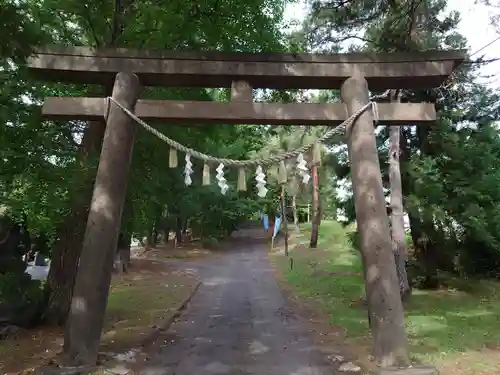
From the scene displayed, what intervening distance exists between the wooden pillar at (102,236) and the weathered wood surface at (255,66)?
0.30 metres

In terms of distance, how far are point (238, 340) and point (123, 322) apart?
9.51 feet

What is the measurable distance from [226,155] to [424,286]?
11448 mm

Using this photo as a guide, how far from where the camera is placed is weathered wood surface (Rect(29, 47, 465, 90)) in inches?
246

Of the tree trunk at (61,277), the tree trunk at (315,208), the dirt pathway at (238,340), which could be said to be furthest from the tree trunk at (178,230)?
the tree trunk at (61,277)

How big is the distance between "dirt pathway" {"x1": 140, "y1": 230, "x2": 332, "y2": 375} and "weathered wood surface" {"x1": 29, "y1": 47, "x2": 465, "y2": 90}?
4155 mm

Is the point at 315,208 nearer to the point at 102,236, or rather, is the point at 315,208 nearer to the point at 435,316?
the point at 435,316

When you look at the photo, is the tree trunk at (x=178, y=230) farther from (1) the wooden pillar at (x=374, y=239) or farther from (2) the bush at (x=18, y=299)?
(1) the wooden pillar at (x=374, y=239)

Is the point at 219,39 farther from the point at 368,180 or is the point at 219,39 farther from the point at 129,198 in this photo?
the point at 368,180

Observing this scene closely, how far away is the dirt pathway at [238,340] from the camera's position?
6.41m

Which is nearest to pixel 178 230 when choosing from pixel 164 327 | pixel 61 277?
pixel 164 327

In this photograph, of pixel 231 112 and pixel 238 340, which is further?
pixel 238 340

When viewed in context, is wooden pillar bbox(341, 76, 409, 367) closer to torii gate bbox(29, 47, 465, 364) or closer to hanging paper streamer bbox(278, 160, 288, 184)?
Answer: torii gate bbox(29, 47, 465, 364)

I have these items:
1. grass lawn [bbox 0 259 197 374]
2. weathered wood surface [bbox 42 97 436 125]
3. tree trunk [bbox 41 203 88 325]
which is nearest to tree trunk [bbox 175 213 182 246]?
grass lawn [bbox 0 259 197 374]

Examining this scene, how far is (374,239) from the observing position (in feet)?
19.1
